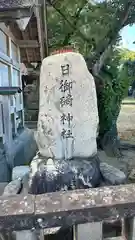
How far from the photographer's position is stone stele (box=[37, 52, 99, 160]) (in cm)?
277

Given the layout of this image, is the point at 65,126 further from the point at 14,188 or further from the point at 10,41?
the point at 10,41

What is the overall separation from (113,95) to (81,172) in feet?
17.6

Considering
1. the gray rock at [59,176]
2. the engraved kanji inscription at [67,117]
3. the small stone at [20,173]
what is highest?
the engraved kanji inscription at [67,117]

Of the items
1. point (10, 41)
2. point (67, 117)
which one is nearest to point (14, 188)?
point (67, 117)

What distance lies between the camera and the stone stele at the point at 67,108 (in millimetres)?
2773

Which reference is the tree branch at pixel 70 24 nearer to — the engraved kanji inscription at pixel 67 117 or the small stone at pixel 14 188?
the engraved kanji inscription at pixel 67 117

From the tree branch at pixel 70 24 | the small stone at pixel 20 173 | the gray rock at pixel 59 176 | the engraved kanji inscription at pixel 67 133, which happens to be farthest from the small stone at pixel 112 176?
the tree branch at pixel 70 24

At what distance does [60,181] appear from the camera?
2783mm

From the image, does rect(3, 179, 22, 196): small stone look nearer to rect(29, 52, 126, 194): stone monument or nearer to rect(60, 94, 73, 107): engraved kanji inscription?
rect(29, 52, 126, 194): stone monument

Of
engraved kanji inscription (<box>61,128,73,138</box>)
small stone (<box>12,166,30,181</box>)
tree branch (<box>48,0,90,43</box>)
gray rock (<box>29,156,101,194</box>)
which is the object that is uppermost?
tree branch (<box>48,0,90,43</box>)

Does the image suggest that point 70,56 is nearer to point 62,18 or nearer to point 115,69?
point 115,69

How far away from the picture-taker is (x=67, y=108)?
9.30 ft

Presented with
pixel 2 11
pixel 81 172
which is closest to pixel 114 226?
pixel 81 172

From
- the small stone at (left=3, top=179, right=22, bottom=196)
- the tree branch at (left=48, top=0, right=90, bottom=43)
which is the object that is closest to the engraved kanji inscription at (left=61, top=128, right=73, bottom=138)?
the small stone at (left=3, top=179, right=22, bottom=196)
